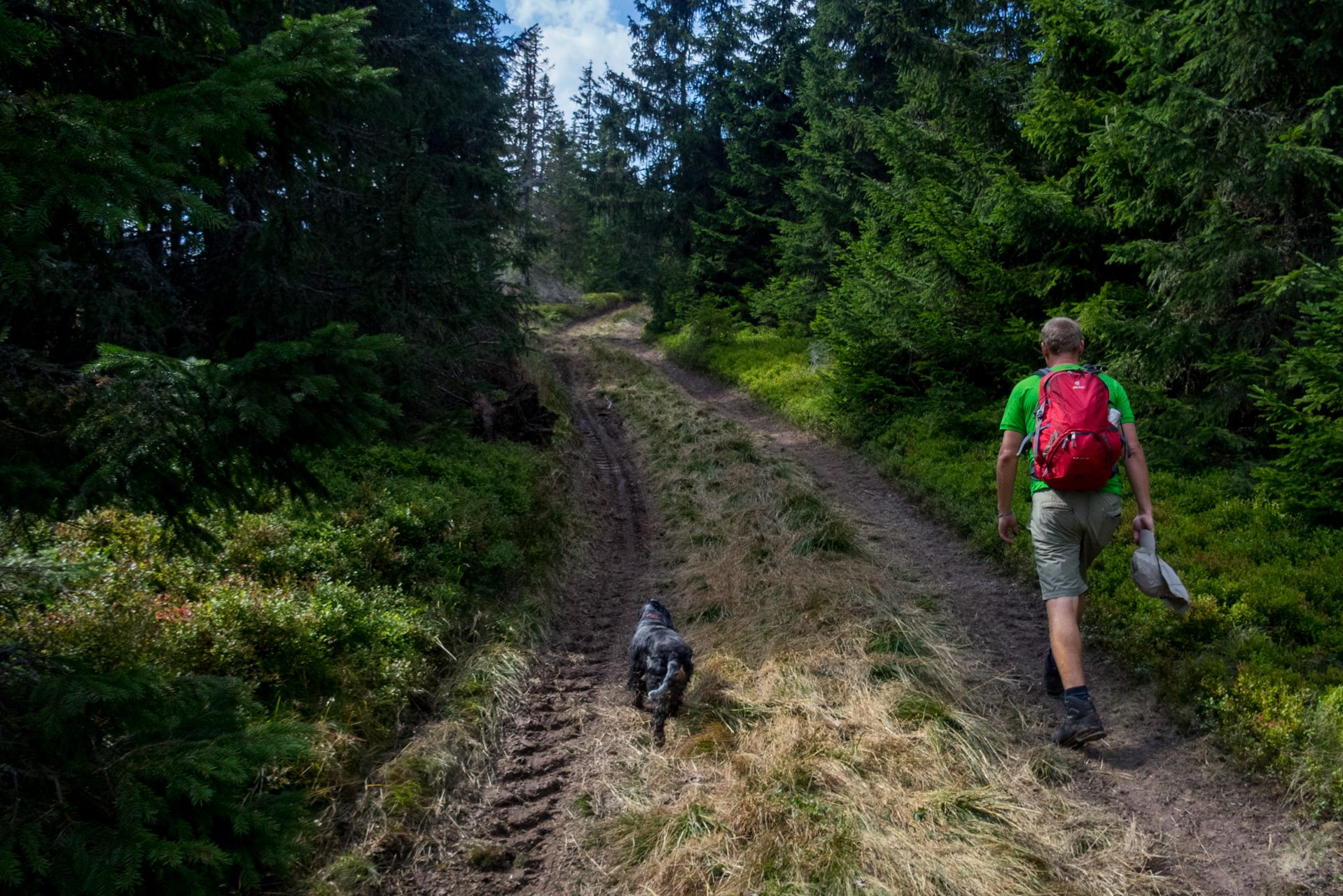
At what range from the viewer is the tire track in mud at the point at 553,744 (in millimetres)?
3957

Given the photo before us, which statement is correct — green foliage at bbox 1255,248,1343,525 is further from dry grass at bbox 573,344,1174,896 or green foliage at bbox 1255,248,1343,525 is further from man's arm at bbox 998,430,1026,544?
dry grass at bbox 573,344,1174,896

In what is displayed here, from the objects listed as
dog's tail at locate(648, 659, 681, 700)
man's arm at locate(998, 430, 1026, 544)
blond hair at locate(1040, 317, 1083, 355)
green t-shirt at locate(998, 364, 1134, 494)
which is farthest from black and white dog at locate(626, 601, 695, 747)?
blond hair at locate(1040, 317, 1083, 355)

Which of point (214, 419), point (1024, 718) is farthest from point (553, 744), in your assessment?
point (214, 419)

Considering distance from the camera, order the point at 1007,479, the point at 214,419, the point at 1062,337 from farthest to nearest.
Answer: the point at 1007,479 < the point at 1062,337 < the point at 214,419

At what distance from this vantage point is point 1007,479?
4703 millimetres

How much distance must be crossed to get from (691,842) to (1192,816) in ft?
9.26

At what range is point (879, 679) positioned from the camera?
5.25m

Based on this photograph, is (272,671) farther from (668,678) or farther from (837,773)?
(837,773)

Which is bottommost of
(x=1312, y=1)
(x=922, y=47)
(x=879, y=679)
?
(x=879, y=679)

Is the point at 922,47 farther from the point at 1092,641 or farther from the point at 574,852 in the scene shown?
the point at 574,852

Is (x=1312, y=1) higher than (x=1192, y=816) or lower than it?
higher

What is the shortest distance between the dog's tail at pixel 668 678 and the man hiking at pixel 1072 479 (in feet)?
8.20

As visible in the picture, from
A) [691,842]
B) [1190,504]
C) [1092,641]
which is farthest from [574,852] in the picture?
[1190,504]

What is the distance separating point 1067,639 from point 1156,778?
35.9 inches
